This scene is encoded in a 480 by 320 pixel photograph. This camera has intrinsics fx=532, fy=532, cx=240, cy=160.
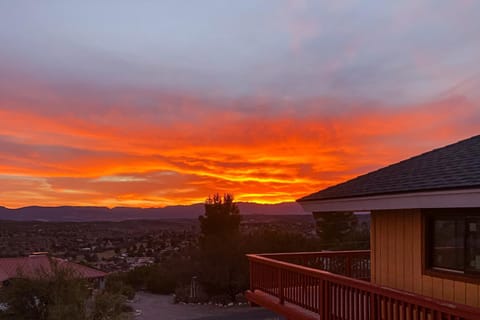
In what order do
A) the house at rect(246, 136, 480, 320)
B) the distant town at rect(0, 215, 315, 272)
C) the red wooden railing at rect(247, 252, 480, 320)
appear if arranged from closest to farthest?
the red wooden railing at rect(247, 252, 480, 320)
the house at rect(246, 136, 480, 320)
the distant town at rect(0, 215, 315, 272)

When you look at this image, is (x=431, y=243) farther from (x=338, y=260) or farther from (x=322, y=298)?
(x=338, y=260)

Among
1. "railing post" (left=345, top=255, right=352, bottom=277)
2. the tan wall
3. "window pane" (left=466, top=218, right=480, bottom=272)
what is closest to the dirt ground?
"railing post" (left=345, top=255, right=352, bottom=277)

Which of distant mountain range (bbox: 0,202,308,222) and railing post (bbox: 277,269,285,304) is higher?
distant mountain range (bbox: 0,202,308,222)

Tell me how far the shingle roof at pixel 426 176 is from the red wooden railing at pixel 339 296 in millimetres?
1477

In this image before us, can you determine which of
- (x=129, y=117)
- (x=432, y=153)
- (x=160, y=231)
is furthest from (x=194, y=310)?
(x=160, y=231)

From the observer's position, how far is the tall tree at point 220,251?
29.0 metres

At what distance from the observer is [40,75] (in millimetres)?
15352

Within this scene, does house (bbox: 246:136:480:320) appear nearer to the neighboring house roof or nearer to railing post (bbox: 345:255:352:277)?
railing post (bbox: 345:255:352:277)

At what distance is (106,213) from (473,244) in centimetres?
5295

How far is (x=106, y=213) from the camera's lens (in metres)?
56.9

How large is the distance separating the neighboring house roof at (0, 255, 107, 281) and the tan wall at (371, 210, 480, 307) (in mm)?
11596

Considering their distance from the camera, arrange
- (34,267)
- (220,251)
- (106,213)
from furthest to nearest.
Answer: (106,213) → (220,251) → (34,267)

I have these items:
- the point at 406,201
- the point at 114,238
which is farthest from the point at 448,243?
the point at 114,238

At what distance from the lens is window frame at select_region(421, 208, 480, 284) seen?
713 cm
